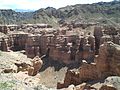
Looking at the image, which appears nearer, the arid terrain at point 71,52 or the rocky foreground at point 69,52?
the arid terrain at point 71,52

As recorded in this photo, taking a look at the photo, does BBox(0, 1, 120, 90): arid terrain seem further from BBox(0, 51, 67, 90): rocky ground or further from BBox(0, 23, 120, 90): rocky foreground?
BBox(0, 51, 67, 90): rocky ground

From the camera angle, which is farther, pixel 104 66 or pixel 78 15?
pixel 78 15

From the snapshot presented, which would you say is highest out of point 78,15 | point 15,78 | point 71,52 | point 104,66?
point 15,78

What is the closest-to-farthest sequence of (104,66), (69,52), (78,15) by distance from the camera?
(104,66), (69,52), (78,15)

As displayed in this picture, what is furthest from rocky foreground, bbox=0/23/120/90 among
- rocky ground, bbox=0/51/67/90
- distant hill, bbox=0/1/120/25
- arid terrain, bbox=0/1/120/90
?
distant hill, bbox=0/1/120/25

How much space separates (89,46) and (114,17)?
93452 millimetres

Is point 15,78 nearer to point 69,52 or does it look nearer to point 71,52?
point 69,52

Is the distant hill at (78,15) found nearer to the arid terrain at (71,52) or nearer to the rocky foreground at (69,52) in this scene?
the arid terrain at (71,52)

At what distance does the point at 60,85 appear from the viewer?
62.7m

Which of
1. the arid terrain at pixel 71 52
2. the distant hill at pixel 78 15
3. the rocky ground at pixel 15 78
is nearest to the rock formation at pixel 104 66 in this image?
the arid terrain at pixel 71 52

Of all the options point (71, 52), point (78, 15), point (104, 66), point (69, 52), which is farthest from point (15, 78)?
point (78, 15)

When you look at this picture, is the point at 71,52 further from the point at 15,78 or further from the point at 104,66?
the point at 15,78

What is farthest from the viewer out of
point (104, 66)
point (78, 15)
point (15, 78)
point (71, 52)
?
point (78, 15)

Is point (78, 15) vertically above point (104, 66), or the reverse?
point (78, 15)
